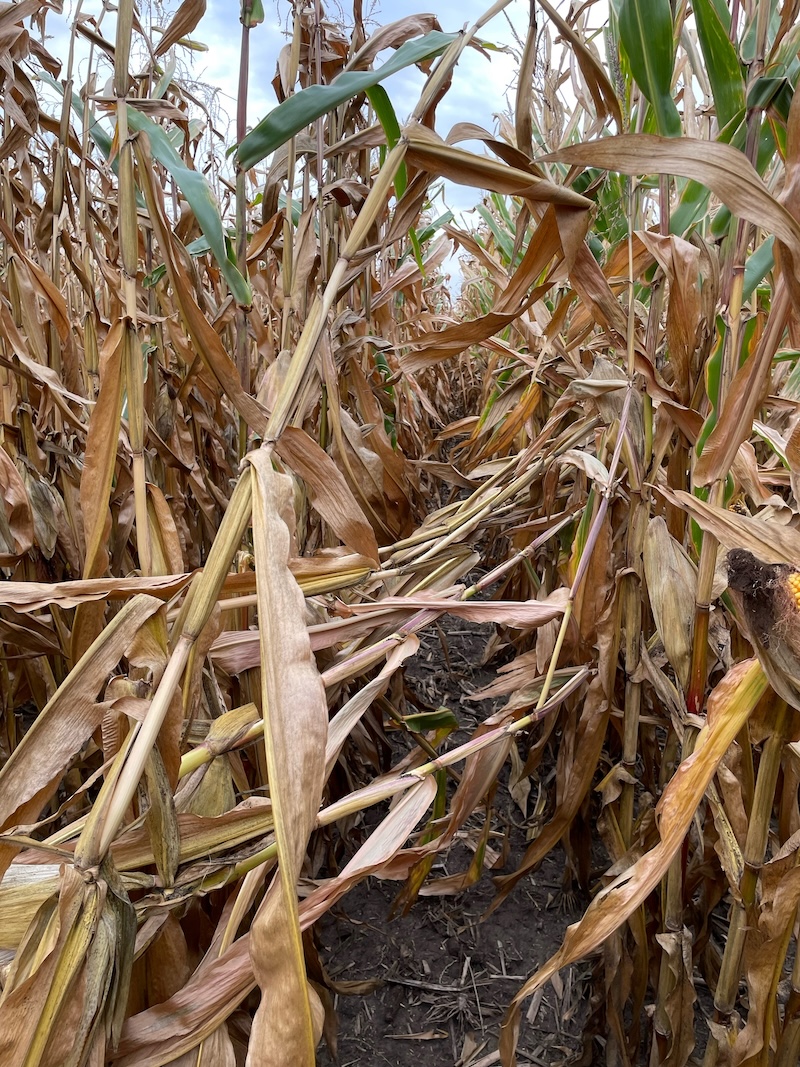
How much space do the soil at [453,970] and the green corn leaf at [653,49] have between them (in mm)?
633

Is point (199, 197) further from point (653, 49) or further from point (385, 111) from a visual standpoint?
point (653, 49)

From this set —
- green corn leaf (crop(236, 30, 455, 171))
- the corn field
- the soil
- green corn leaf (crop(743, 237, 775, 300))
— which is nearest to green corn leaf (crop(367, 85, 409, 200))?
the corn field

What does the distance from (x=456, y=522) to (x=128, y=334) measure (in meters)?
0.46

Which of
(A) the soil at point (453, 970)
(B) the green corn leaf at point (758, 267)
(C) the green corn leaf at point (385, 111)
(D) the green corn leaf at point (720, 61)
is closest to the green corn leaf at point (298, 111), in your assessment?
(C) the green corn leaf at point (385, 111)

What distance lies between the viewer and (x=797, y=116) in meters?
0.42

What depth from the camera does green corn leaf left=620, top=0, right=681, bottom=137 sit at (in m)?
0.55

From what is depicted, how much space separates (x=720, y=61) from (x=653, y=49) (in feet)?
0.18

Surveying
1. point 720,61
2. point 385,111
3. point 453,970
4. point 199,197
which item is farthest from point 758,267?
point 453,970

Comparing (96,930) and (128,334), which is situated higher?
(128,334)

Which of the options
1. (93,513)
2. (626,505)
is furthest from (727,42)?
(93,513)

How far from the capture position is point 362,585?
718 mm

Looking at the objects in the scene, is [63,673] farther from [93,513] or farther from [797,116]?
[797,116]

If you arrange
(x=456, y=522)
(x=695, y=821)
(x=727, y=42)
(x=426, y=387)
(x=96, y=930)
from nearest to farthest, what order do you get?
(x=96, y=930) < (x=727, y=42) < (x=695, y=821) < (x=456, y=522) < (x=426, y=387)

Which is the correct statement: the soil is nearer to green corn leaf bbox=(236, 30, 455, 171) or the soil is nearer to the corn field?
the corn field
